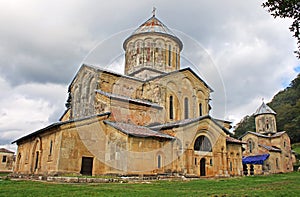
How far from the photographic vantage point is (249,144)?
37.5 meters

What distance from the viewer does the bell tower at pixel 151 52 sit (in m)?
26.2

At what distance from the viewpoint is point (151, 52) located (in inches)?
1041

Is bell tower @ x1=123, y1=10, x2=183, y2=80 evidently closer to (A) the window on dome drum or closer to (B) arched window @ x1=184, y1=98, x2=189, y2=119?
(B) arched window @ x1=184, y1=98, x2=189, y2=119

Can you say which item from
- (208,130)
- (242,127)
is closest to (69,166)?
(208,130)

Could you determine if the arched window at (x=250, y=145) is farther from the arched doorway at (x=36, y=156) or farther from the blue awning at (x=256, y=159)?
the arched doorway at (x=36, y=156)

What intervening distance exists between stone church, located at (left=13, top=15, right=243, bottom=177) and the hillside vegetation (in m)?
35.5

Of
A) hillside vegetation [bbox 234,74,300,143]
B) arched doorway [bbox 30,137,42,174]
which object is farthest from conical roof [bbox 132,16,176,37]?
hillside vegetation [bbox 234,74,300,143]

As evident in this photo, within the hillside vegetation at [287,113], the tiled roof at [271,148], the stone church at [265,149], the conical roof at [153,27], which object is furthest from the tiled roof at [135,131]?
the hillside vegetation at [287,113]

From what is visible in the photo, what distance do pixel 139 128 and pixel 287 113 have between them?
163 feet

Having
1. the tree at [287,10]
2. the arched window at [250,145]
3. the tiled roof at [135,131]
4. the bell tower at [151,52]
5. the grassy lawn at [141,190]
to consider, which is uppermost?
the bell tower at [151,52]

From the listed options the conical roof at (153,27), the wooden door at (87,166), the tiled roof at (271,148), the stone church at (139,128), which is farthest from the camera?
the tiled roof at (271,148)

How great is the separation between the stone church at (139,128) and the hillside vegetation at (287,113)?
35.5m

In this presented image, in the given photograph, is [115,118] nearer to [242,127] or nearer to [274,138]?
[274,138]

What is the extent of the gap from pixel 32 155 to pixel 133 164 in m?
7.83
